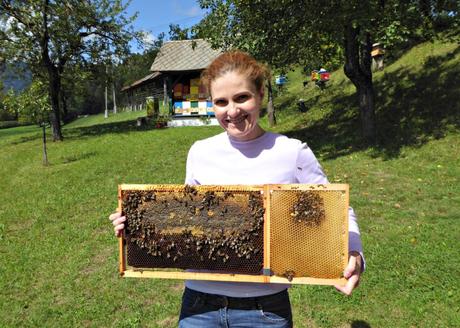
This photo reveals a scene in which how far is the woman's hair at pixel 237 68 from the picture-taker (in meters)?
2.46

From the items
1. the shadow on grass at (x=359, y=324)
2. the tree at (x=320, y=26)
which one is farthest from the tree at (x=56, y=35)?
the shadow on grass at (x=359, y=324)

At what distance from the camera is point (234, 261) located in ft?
8.40

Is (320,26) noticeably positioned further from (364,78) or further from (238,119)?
(238,119)

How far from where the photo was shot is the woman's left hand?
236 cm

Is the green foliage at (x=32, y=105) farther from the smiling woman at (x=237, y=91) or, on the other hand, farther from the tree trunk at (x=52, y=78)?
the smiling woman at (x=237, y=91)

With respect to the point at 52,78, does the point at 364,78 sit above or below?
below

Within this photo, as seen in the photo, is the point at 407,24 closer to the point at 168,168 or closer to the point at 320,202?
the point at 168,168

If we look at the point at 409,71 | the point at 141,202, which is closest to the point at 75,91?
the point at 409,71

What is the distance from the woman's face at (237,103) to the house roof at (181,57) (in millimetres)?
26726

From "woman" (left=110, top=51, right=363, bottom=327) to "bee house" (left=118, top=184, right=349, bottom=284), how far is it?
0.10m

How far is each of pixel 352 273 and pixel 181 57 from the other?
29241 millimetres

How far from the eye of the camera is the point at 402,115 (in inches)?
603

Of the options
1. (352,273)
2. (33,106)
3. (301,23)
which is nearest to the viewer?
(352,273)

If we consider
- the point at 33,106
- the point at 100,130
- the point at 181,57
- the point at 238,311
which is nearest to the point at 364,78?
the point at 33,106
